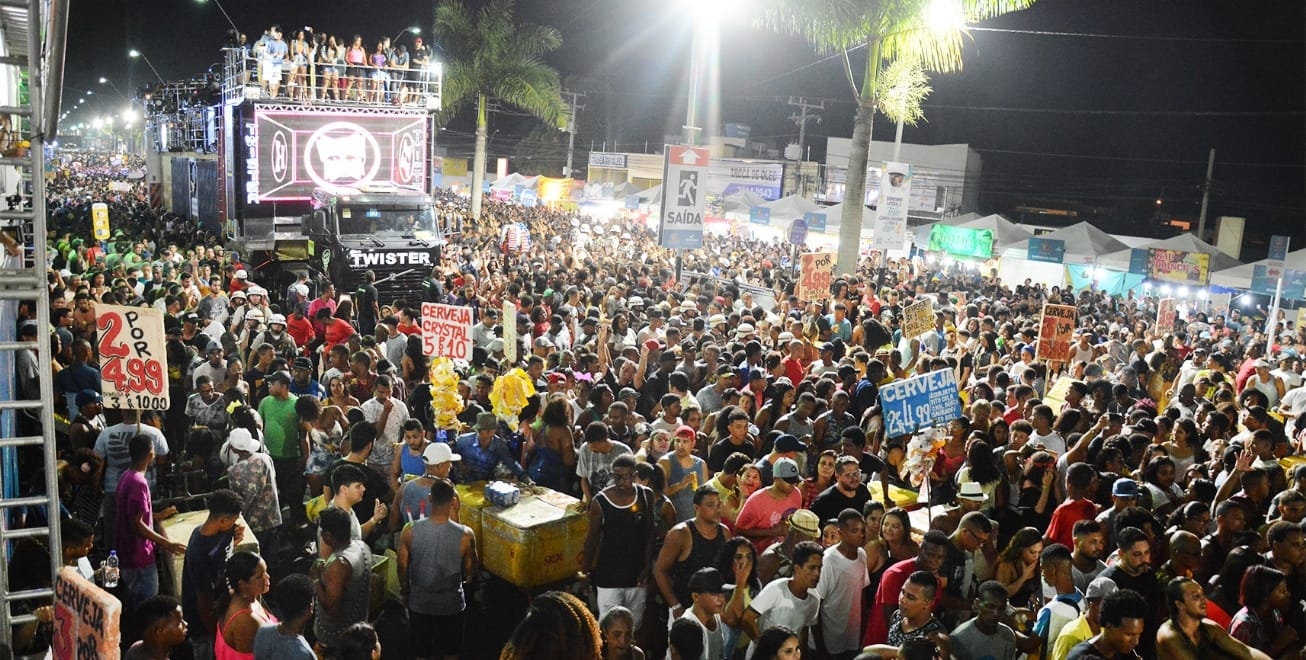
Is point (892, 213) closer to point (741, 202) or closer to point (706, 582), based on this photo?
point (706, 582)

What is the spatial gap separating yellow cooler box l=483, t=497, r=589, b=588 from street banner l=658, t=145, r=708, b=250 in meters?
8.96

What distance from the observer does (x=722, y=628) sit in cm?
536

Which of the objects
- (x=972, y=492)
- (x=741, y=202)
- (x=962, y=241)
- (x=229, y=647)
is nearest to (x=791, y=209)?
(x=741, y=202)

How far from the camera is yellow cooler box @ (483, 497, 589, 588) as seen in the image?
7000 mm

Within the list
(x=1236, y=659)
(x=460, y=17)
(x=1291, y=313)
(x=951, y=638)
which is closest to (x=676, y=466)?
(x=951, y=638)

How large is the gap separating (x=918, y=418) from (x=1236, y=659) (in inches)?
150

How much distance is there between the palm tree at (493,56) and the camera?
112 ft

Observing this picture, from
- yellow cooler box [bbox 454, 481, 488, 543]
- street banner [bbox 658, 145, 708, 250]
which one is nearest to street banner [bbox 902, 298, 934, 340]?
street banner [bbox 658, 145, 708, 250]

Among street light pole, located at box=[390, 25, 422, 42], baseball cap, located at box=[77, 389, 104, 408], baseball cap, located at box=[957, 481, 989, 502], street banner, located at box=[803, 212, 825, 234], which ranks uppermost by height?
street light pole, located at box=[390, 25, 422, 42]

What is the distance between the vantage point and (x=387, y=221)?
19344 millimetres

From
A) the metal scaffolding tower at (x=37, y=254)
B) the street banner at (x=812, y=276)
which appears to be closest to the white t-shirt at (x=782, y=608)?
the metal scaffolding tower at (x=37, y=254)

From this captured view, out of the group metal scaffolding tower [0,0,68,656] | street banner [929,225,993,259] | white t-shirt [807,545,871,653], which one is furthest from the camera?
street banner [929,225,993,259]

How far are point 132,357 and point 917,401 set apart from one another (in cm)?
626

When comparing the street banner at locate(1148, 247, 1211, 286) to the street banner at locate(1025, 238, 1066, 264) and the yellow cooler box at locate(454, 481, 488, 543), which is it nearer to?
the street banner at locate(1025, 238, 1066, 264)
